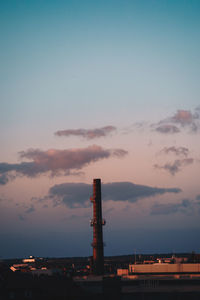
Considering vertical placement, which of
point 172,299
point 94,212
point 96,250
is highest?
point 94,212

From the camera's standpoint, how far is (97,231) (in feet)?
313

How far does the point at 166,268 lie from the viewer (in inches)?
3551

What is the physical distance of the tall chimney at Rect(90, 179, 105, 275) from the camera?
305 feet

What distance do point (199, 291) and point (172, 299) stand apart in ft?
19.4

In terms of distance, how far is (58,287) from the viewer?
62031 millimetres

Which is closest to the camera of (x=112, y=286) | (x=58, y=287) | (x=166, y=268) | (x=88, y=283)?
(x=58, y=287)

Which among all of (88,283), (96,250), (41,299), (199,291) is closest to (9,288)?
(41,299)

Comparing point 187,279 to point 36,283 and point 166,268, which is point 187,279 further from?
point 36,283

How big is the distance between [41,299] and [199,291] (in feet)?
A: 91.9

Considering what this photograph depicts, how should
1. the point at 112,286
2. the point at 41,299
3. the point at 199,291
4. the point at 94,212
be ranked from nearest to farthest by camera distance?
the point at 41,299 < the point at 112,286 < the point at 199,291 < the point at 94,212

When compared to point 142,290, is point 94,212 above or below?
above

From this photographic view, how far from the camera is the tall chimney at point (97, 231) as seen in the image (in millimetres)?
92825

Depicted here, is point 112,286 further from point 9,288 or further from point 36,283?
point 9,288

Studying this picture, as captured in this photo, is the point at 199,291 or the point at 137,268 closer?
the point at 199,291
